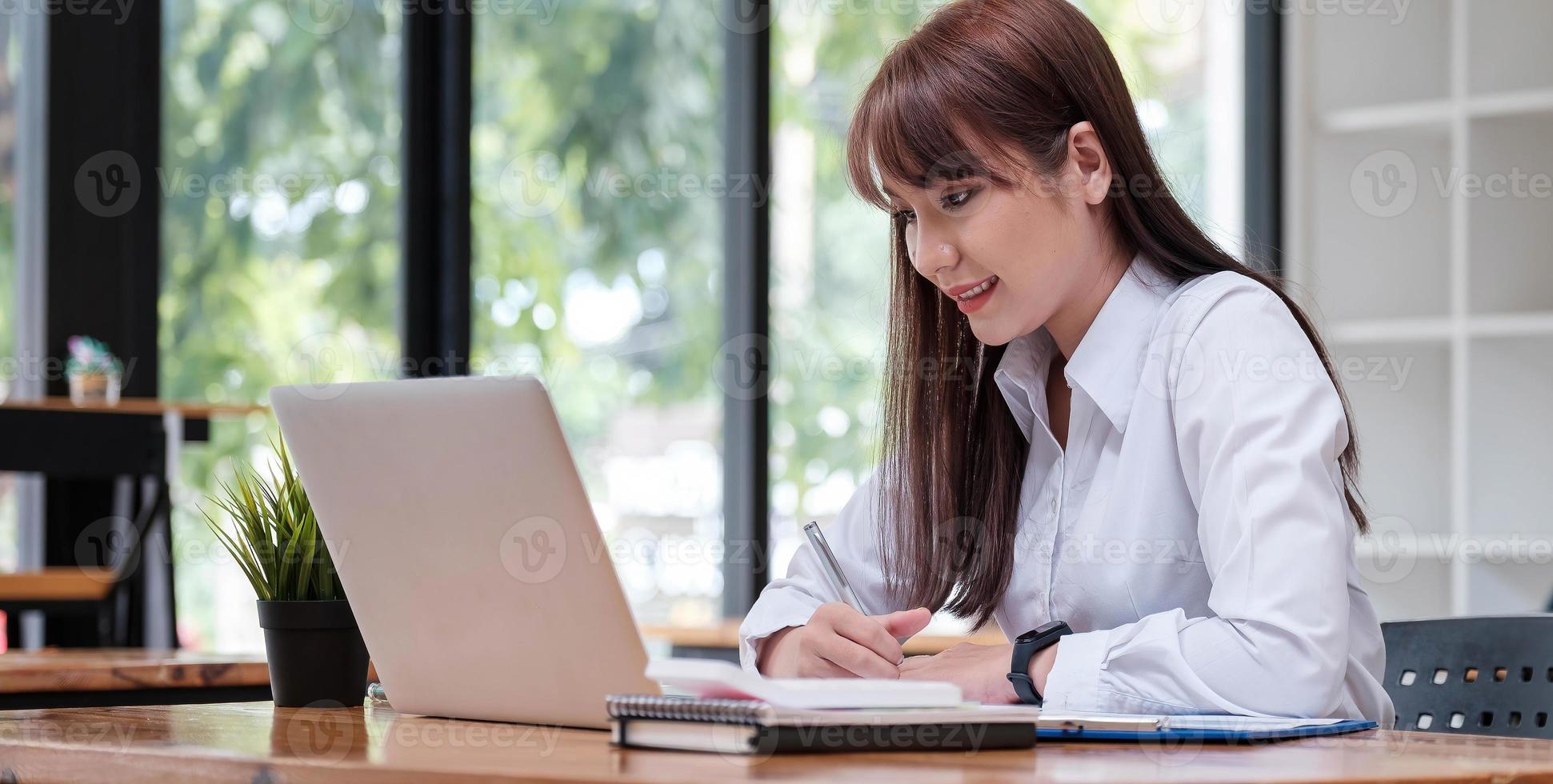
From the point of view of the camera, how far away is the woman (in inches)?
47.5

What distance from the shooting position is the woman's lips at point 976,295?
4.94 feet

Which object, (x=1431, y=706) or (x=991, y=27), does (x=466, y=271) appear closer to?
(x=991, y=27)

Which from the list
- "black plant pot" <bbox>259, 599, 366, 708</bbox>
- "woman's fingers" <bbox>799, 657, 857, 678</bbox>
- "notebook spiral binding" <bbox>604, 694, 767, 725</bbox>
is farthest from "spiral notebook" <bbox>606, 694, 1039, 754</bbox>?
"black plant pot" <bbox>259, 599, 366, 708</bbox>

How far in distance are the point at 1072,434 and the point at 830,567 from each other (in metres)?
0.26

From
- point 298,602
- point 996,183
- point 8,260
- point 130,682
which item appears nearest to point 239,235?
point 8,260

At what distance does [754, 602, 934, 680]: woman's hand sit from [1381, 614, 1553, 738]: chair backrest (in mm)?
501

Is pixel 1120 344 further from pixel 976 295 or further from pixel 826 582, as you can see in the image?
pixel 826 582

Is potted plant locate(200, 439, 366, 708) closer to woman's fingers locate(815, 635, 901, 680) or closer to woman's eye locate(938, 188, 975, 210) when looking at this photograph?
woman's fingers locate(815, 635, 901, 680)

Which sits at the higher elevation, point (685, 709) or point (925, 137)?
point (925, 137)

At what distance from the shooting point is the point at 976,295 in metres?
1.52

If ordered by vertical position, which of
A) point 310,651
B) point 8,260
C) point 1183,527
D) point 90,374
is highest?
point 8,260

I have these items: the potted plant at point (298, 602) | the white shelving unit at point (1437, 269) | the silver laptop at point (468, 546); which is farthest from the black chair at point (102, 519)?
the white shelving unit at point (1437, 269)

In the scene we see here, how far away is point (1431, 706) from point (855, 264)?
2502mm

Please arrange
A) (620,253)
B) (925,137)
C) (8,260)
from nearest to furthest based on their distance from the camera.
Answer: (925,137)
(8,260)
(620,253)
